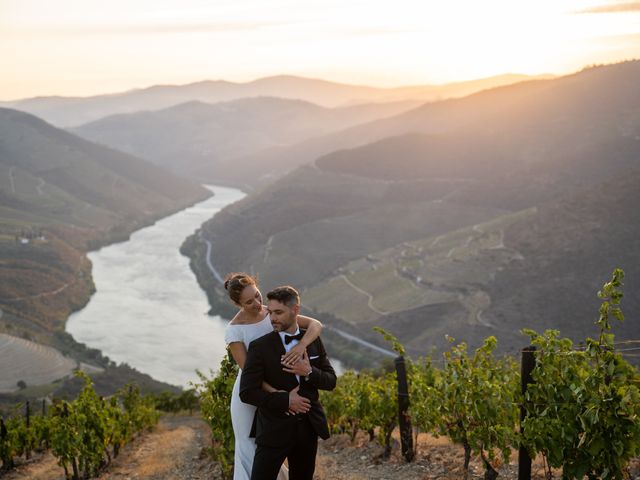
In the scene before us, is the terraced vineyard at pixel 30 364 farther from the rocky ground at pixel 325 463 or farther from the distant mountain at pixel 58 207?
the rocky ground at pixel 325 463

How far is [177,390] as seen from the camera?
46.4 metres

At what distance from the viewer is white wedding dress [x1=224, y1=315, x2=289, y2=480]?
5.88 meters

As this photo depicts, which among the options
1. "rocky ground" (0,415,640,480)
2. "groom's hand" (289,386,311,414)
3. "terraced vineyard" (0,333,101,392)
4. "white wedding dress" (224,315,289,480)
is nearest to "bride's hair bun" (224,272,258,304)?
"white wedding dress" (224,315,289,480)

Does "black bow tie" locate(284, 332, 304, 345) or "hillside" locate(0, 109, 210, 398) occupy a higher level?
"black bow tie" locate(284, 332, 304, 345)

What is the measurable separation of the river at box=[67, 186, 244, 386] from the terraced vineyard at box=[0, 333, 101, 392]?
13.4ft

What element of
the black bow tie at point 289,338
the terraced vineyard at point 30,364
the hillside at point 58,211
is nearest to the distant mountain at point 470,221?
the hillside at point 58,211

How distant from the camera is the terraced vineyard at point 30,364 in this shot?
51.3 m

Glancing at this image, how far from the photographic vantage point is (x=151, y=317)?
65375 millimetres

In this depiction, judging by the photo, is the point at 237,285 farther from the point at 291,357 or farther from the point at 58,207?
the point at 58,207

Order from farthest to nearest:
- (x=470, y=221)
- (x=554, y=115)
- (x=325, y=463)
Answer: (x=554, y=115) → (x=470, y=221) → (x=325, y=463)

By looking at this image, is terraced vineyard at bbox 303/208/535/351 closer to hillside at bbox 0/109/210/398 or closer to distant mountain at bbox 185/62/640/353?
distant mountain at bbox 185/62/640/353

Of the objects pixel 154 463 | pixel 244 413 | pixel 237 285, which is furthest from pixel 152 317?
pixel 237 285

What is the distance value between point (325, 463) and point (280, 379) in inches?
237

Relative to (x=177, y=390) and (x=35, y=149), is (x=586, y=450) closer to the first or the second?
(x=177, y=390)
